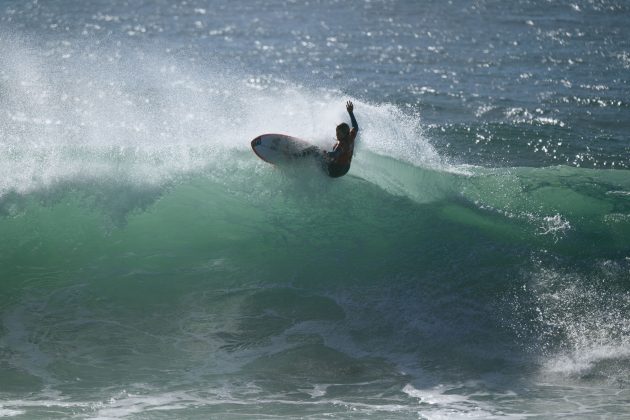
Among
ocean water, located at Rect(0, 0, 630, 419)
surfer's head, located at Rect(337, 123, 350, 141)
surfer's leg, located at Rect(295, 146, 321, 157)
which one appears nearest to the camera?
ocean water, located at Rect(0, 0, 630, 419)

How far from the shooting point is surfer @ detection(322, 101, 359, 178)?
12.3 meters

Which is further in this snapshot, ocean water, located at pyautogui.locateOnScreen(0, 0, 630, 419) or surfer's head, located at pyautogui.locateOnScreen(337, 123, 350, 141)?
surfer's head, located at pyautogui.locateOnScreen(337, 123, 350, 141)

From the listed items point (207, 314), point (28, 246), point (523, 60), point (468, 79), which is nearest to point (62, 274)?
point (28, 246)

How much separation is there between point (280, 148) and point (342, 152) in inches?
44.7

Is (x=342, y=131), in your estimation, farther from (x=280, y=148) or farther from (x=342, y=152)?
(x=280, y=148)

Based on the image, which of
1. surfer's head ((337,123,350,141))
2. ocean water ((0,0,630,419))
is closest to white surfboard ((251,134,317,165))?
ocean water ((0,0,630,419))

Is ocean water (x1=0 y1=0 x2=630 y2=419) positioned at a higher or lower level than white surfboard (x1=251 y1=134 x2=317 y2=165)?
lower

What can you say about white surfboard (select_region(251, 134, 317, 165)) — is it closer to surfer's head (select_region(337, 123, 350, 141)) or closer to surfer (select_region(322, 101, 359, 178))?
surfer (select_region(322, 101, 359, 178))

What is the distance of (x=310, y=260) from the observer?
12.5 metres

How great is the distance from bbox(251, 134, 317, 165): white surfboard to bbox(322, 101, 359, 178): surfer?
1.24 ft

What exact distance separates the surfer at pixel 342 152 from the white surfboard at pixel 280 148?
0.38 meters

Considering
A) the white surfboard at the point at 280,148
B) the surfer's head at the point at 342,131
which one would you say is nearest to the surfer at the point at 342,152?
the surfer's head at the point at 342,131

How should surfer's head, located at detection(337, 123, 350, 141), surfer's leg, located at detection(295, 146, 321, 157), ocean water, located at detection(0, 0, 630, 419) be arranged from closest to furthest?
ocean water, located at detection(0, 0, 630, 419) → surfer's head, located at detection(337, 123, 350, 141) → surfer's leg, located at detection(295, 146, 321, 157)

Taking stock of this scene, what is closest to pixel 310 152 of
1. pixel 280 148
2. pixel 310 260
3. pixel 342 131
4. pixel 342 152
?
pixel 280 148
